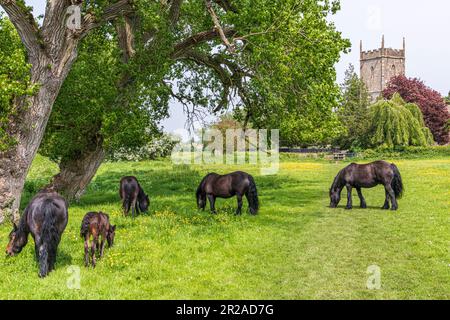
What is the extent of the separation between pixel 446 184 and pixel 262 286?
2255 cm

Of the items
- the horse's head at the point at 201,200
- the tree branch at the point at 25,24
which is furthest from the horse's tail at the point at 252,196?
the tree branch at the point at 25,24

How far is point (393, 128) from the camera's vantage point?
6975 centimetres

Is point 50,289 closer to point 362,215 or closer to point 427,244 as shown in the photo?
point 427,244

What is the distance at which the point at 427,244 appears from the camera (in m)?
13.6

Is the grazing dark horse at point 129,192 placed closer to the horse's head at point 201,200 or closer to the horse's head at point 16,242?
the horse's head at point 201,200

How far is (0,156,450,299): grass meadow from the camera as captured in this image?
954 cm

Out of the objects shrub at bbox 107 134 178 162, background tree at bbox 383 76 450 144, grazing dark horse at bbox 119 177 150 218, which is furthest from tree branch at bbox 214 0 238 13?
background tree at bbox 383 76 450 144

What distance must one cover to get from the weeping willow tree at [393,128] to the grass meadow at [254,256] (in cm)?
5066

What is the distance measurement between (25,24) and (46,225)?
9.31 metres

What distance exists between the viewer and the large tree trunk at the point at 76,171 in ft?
72.1

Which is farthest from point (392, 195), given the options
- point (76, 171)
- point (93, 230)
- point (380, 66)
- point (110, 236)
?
point (380, 66)

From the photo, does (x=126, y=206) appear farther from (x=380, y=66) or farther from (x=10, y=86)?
(x=380, y=66)

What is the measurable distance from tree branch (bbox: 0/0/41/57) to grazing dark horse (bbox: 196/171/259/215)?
798cm
